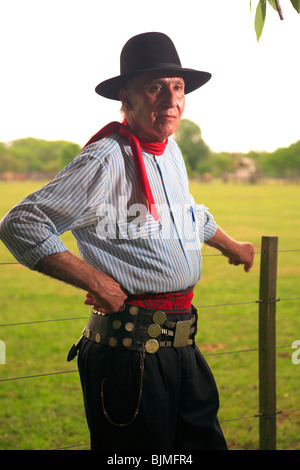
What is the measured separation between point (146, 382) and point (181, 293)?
0.33 m

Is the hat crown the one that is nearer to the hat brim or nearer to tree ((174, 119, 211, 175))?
the hat brim

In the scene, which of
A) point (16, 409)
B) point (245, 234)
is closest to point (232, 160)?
point (245, 234)

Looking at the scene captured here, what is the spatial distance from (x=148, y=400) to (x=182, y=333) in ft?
0.84

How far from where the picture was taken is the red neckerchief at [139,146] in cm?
180

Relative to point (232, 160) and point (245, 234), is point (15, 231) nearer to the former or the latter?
point (245, 234)

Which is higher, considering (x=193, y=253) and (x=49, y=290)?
(x=193, y=253)

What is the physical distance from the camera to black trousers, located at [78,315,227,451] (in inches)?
71.2

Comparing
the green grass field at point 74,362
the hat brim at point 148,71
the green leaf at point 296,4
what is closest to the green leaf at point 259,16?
the green leaf at point 296,4

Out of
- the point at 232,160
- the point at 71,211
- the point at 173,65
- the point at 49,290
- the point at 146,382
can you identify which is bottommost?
the point at 49,290

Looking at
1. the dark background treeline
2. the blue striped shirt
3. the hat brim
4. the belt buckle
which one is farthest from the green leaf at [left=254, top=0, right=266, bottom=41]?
the dark background treeline

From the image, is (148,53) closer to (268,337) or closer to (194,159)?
(268,337)

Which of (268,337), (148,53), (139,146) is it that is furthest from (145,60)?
(268,337)
